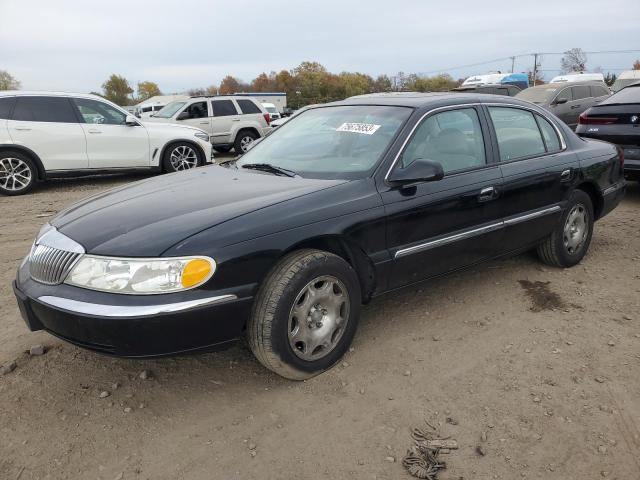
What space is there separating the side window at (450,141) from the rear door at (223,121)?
417 inches

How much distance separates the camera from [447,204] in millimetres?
3467

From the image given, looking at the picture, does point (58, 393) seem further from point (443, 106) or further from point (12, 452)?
point (443, 106)

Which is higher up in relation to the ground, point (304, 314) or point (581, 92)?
point (581, 92)

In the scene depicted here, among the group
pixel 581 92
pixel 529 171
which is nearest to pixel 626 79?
pixel 581 92

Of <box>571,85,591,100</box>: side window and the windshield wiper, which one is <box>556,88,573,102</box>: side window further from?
the windshield wiper

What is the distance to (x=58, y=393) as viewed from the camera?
Result: 2889mm

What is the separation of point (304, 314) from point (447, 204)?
128 cm

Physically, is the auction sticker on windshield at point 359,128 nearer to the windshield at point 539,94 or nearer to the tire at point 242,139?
the tire at point 242,139

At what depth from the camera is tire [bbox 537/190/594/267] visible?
447 centimetres

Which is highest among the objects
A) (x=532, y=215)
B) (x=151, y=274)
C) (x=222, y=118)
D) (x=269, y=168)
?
(x=222, y=118)

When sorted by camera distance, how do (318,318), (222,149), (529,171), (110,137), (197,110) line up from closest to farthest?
(318,318), (529,171), (110,137), (197,110), (222,149)

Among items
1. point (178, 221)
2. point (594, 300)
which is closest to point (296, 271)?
point (178, 221)

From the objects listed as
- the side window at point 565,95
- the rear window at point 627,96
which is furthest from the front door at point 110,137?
the side window at point 565,95

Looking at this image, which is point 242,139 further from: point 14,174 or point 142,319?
point 142,319
